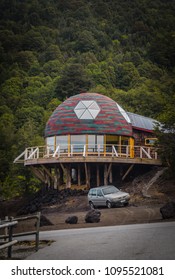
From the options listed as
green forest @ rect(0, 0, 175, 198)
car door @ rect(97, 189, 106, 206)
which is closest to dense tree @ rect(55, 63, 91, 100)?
green forest @ rect(0, 0, 175, 198)

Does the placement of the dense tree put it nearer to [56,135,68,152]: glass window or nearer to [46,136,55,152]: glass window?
[46,136,55,152]: glass window

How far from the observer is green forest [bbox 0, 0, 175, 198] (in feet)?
102

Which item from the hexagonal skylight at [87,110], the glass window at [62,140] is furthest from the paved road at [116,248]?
the hexagonal skylight at [87,110]

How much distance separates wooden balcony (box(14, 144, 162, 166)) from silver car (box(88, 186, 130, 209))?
4.73 m

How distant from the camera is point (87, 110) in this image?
3588cm

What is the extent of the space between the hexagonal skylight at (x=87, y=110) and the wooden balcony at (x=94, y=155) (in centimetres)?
235

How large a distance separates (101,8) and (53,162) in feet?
39.9

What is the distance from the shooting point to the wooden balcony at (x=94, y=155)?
3216cm

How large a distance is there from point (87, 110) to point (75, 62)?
4149 cm

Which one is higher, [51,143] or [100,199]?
[51,143]

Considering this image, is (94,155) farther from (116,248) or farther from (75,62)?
(75,62)

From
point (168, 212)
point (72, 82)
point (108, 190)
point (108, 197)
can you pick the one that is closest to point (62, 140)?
point (108, 190)

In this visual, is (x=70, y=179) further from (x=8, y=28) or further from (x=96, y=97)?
(x=8, y=28)
